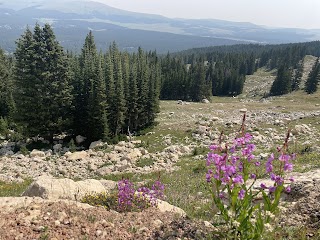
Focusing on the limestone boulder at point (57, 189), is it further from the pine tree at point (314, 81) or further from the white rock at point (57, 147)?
the pine tree at point (314, 81)

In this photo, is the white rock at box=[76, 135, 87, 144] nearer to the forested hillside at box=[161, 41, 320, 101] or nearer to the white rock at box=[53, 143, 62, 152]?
the white rock at box=[53, 143, 62, 152]

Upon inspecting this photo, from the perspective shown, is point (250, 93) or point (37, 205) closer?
point (37, 205)

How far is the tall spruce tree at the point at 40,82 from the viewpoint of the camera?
3572 cm

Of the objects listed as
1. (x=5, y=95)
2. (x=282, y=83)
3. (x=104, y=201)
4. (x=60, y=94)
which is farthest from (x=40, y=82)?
(x=282, y=83)

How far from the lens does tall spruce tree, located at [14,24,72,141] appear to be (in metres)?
35.7

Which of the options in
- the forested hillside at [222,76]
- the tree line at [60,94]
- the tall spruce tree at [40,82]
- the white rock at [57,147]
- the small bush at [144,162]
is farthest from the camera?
the forested hillside at [222,76]

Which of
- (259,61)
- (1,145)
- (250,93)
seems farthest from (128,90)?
(259,61)

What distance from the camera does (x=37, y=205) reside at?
818 cm

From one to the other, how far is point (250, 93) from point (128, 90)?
9391cm

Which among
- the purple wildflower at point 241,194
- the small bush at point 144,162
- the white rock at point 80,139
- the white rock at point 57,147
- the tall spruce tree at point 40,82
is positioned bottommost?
the white rock at point 80,139

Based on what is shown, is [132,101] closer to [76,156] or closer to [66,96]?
[66,96]

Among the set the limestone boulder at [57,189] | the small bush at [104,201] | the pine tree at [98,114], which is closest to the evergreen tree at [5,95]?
the pine tree at [98,114]

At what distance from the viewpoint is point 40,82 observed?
119 ft

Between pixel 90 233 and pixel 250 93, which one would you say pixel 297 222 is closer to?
pixel 90 233
